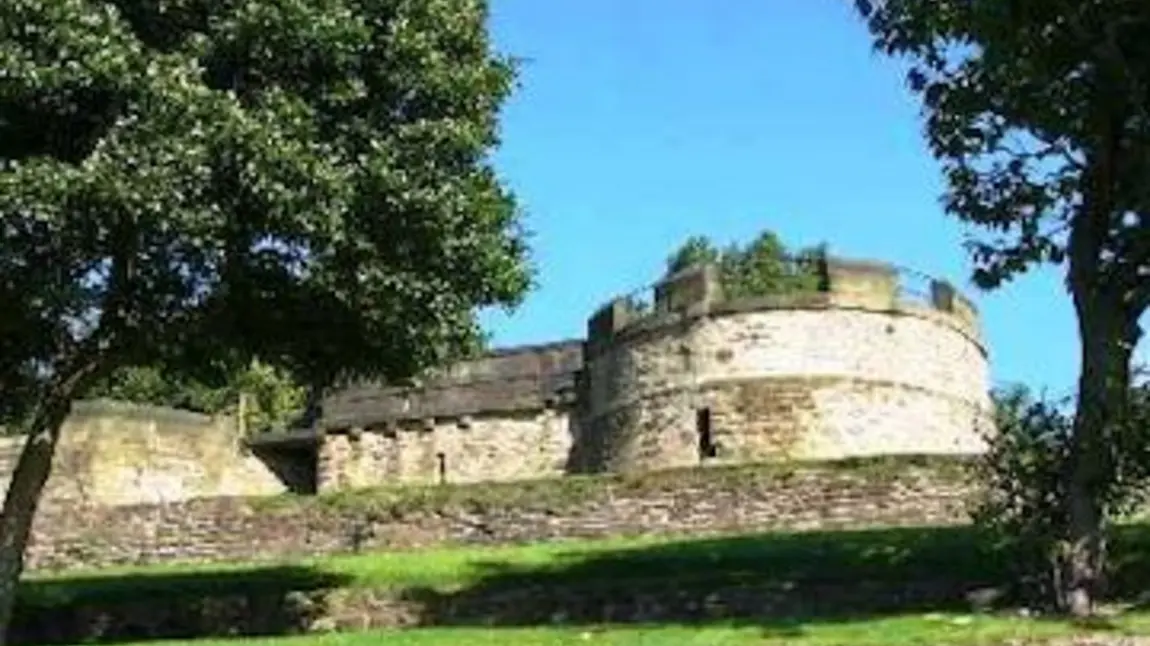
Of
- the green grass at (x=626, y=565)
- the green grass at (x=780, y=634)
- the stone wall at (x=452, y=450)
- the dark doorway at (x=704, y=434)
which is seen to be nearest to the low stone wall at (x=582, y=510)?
the green grass at (x=626, y=565)

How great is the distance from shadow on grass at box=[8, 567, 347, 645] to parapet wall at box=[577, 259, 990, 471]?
47.8 feet

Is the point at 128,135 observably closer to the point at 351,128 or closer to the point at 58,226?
the point at 58,226

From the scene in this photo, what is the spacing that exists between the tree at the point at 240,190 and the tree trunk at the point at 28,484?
1.2 inches

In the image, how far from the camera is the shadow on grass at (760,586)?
821 inches

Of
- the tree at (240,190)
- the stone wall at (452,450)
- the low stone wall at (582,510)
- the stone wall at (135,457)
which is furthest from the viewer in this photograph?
the stone wall at (452,450)

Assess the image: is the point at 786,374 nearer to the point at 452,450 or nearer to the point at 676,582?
the point at 452,450

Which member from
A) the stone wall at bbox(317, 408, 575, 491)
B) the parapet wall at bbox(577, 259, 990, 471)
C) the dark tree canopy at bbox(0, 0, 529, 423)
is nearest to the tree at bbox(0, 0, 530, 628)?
the dark tree canopy at bbox(0, 0, 529, 423)

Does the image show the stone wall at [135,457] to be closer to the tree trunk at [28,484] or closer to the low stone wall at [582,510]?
the low stone wall at [582,510]

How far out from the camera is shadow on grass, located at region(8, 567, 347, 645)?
24.0m

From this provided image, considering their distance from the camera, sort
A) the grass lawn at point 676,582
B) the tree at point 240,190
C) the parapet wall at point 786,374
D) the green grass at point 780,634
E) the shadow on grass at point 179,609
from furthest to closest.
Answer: the parapet wall at point 786,374, the shadow on grass at point 179,609, the tree at point 240,190, the grass lawn at point 676,582, the green grass at point 780,634

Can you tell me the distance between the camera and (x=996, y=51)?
732 inches

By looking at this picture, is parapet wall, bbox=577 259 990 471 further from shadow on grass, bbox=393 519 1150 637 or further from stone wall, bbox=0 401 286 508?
shadow on grass, bbox=393 519 1150 637

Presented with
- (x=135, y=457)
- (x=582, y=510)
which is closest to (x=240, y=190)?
(x=582, y=510)

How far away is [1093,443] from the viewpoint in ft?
60.5
